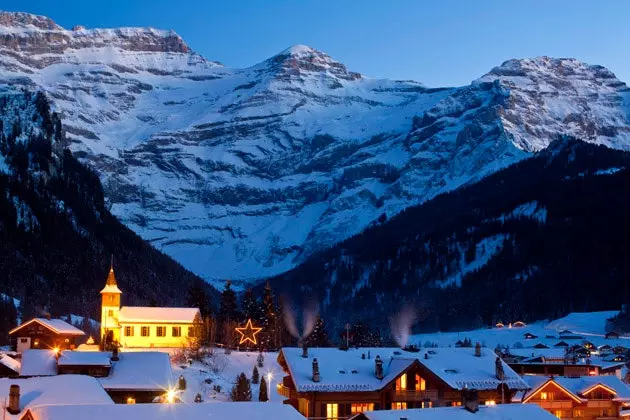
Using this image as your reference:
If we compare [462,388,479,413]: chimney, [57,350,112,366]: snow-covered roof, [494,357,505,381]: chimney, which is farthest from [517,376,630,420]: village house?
[57,350,112,366]: snow-covered roof

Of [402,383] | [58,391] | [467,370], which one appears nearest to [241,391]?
[402,383]

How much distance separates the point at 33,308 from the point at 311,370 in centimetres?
11671

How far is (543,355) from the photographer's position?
153 meters

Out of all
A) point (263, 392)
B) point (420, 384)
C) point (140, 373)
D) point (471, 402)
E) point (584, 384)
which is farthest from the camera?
point (263, 392)

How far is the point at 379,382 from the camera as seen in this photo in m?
82.4

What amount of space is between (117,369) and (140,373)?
2.58m

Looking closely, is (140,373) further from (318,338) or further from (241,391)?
(318,338)

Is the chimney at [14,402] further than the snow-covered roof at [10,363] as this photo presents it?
No

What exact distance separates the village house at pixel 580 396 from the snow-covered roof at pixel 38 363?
42.6 m

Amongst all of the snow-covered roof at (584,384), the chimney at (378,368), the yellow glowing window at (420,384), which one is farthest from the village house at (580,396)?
the chimney at (378,368)

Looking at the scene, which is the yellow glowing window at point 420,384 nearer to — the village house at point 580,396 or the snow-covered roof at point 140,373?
the village house at point 580,396

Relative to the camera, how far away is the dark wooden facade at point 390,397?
266 ft

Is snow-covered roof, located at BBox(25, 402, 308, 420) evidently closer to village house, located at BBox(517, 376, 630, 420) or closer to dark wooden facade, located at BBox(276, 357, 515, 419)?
dark wooden facade, located at BBox(276, 357, 515, 419)

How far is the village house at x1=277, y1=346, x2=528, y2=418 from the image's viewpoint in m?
81.1
